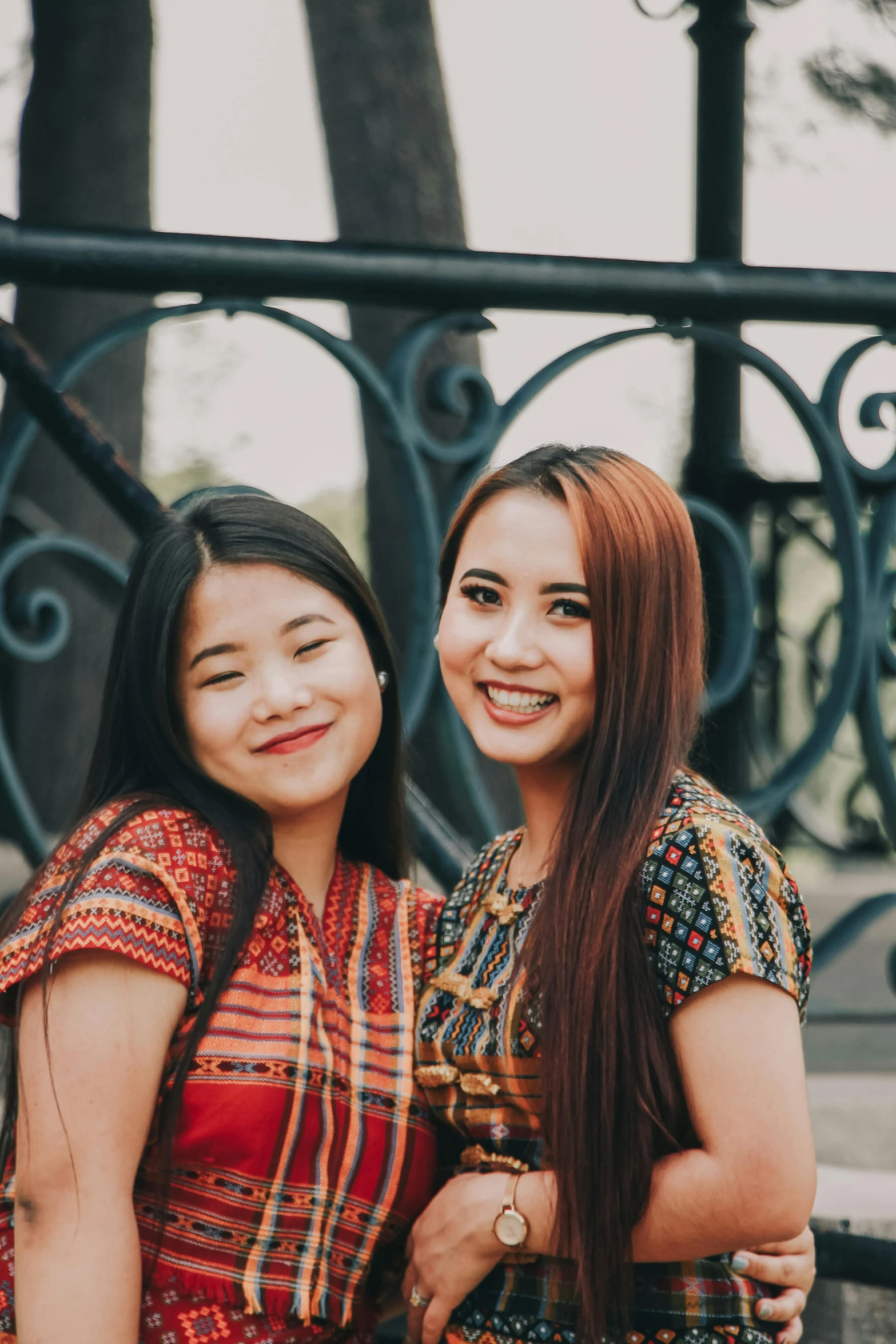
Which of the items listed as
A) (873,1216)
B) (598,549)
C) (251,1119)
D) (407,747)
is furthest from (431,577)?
(873,1216)

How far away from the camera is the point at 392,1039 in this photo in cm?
186

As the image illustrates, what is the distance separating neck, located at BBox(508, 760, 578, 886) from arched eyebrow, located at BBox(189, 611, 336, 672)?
32 centimetres

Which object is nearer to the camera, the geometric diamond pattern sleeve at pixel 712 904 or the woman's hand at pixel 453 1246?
the geometric diamond pattern sleeve at pixel 712 904

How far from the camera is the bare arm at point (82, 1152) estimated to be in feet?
5.25

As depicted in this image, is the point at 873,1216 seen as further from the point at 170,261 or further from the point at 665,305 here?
the point at 170,261

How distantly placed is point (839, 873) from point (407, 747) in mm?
3588

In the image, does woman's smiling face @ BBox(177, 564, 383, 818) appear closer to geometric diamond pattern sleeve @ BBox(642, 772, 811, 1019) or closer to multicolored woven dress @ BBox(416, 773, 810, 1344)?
multicolored woven dress @ BBox(416, 773, 810, 1344)

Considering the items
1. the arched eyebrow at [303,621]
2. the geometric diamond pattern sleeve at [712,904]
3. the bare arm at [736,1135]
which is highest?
the arched eyebrow at [303,621]

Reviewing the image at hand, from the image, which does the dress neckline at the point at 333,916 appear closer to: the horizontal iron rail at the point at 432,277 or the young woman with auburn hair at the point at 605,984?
the young woman with auburn hair at the point at 605,984

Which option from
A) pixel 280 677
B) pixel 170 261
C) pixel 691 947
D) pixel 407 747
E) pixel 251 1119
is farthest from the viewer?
pixel 407 747

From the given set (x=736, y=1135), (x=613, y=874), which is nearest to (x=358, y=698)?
(x=613, y=874)

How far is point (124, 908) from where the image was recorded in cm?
166

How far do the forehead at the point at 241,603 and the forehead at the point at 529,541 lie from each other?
0.76 feet

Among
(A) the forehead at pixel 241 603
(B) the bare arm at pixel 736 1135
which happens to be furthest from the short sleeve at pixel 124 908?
(B) the bare arm at pixel 736 1135
